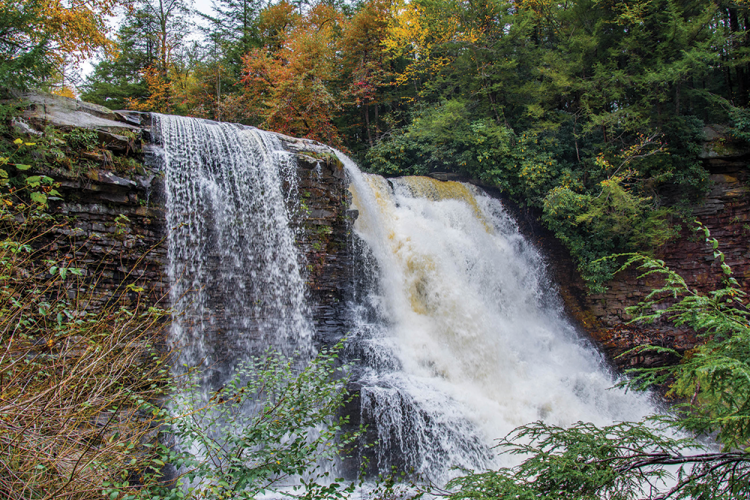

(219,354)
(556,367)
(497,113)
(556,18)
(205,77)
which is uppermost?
(556,18)

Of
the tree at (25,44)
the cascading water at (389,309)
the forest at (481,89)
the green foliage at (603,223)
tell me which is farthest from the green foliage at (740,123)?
the tree at (25,44)

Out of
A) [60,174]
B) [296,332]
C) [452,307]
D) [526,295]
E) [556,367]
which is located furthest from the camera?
[526,295]

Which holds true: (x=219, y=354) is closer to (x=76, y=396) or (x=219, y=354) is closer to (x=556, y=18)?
(x=76, y=396)

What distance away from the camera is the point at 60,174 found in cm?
530

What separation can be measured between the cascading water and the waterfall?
0.06 feet

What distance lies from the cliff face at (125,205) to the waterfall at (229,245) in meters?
0.19

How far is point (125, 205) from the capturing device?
5898 millimetres

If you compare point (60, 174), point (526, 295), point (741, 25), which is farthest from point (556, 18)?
point (60, 174)

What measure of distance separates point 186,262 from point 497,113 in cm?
915

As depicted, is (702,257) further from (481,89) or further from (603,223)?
(481,89)

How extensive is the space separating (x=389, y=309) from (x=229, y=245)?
3.19 metres

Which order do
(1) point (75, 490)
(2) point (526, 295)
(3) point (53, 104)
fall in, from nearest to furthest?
(1) point (75, 490) → (3) point (53, 104) → (2) point (526, 295)

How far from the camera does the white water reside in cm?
582

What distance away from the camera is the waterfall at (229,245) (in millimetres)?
A: 6336
